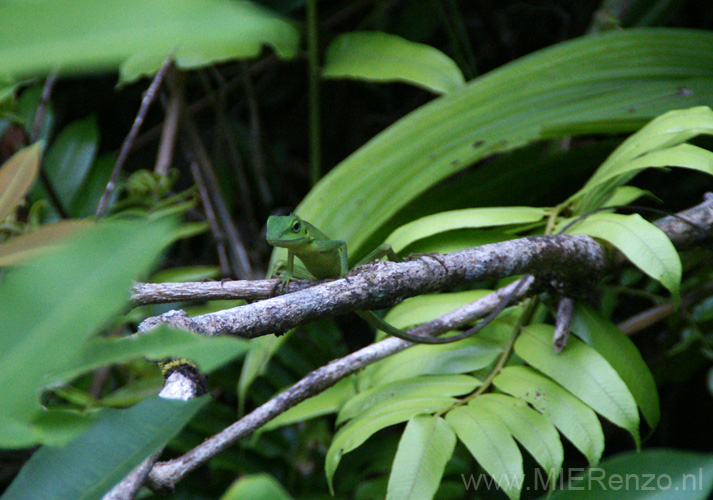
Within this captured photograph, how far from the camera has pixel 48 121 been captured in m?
2.92

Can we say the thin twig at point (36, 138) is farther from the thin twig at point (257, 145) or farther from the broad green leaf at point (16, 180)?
the broad green leaf at point (16, 180)

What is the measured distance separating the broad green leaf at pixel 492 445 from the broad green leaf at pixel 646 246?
46 cm

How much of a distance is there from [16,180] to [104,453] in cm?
73

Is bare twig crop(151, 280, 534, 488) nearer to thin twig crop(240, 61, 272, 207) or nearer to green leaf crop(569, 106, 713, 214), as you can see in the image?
green leaf crop(569, 106, 713, 214)

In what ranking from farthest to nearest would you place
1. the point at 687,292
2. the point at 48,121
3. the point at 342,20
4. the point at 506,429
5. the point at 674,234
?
the point at 342,20 < the point at 48,121 < the point at 687,292 < the point at 674,234 < the point at 506,429

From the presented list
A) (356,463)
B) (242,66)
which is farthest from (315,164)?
(356,463)

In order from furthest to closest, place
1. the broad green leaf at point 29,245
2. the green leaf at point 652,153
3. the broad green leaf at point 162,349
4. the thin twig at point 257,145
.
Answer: the thin twig at point 257,145 → the green leaf at point 652,153 → the broad green leaf at point 29,245 → the broad green leaf at point 162,349

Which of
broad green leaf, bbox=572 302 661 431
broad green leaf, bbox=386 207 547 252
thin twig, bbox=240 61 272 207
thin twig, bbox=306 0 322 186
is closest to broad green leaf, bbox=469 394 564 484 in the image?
broad green leaf, bbox=572 302 661 431

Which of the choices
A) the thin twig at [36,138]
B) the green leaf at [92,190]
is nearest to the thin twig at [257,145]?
the green leaf at [92,190]

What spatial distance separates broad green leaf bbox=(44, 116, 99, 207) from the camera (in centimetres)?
288

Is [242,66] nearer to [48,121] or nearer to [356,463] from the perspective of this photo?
[48,121]

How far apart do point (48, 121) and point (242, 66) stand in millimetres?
1105

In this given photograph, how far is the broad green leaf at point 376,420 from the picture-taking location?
1.21m

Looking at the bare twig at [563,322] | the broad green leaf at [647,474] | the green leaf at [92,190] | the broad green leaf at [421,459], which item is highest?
the green leaf at [92,190]
